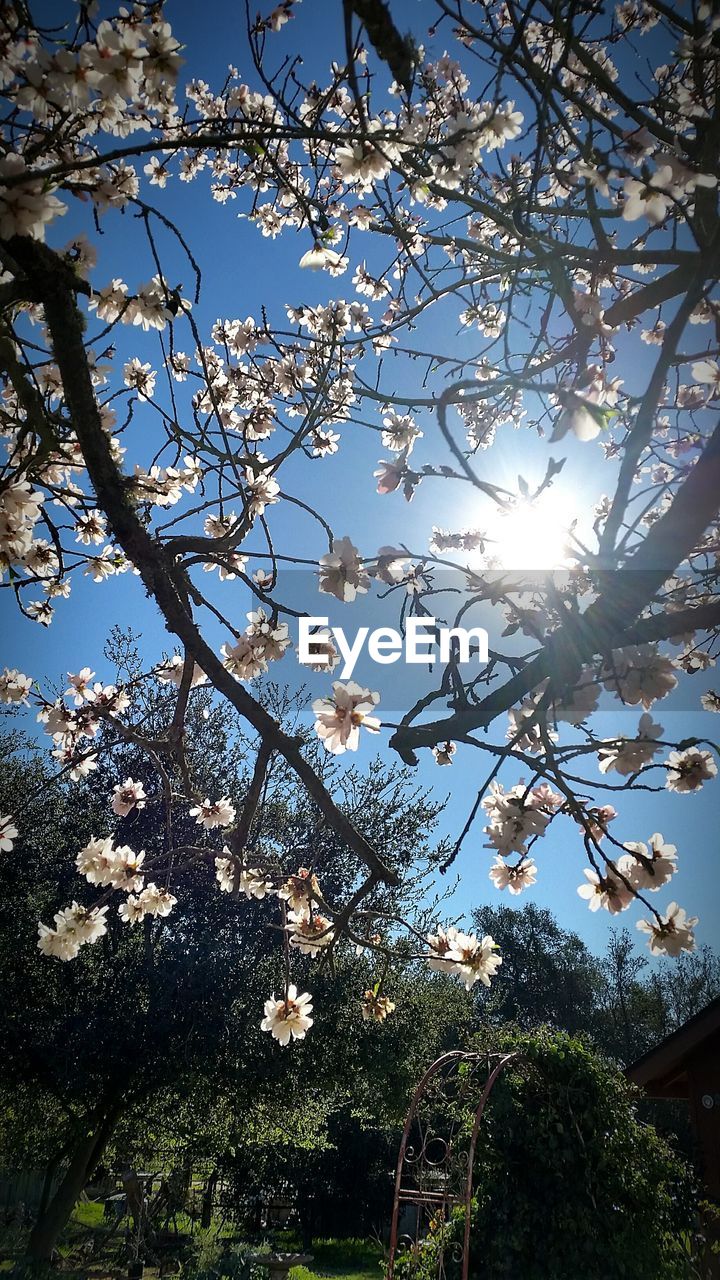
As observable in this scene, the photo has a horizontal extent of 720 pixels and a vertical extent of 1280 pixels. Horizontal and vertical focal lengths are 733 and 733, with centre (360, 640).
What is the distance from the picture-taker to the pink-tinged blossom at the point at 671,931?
6.42ft

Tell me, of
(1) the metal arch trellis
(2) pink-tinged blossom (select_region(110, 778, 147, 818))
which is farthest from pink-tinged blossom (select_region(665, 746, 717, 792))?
(1) the metal arch trellis

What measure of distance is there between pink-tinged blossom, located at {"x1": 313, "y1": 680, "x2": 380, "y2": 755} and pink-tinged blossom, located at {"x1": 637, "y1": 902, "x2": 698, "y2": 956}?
3.18 feet

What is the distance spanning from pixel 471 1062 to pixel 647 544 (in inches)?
188

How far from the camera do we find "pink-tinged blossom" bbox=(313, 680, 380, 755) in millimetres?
1855

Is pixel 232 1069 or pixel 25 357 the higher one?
pixel 25 357

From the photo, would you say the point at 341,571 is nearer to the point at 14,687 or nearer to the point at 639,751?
the point at 639,751

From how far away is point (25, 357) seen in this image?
1.89m

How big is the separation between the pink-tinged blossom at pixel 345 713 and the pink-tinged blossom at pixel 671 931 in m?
0.97

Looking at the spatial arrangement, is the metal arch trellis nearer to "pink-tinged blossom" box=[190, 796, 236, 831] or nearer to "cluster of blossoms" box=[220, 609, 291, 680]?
"pink-tinged blossom" box=[190, 796, 236, 831]

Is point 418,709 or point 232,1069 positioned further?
point 232,1069

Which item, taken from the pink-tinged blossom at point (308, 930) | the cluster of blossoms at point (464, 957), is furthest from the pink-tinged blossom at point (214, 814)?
the cluster of blossoms at point (464, 957)

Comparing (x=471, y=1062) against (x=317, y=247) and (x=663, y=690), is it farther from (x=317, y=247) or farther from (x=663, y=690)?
(x=317, y=247)

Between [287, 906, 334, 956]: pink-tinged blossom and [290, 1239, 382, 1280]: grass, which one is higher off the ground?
[287, 906, 334, 956]: pink-tinged blossom

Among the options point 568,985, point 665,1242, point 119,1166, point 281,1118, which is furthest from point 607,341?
point 568,985
